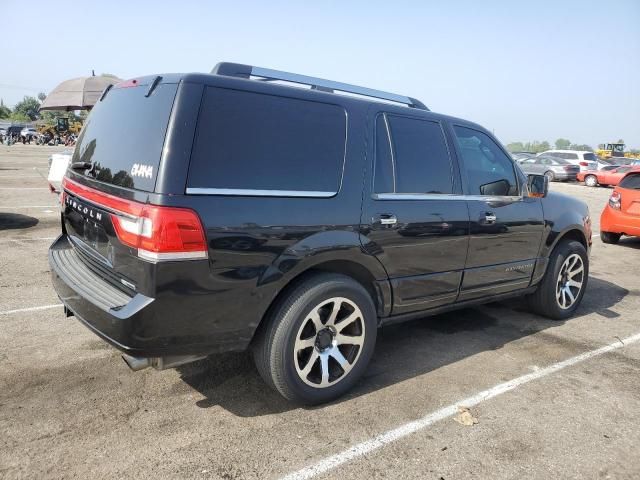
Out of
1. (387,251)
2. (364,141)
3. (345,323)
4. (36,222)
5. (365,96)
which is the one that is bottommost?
(36,222)

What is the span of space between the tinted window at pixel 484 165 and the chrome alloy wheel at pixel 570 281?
1.17m

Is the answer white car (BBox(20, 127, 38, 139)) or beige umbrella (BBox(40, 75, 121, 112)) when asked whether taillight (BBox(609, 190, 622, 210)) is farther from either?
white car (BBox(20, 127, 38, 139))

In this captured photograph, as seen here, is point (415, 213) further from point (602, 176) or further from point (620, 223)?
point (602, 176)

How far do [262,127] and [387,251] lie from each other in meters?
1.17

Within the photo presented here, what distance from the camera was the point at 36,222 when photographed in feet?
28.7

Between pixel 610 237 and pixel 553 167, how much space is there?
1963cm

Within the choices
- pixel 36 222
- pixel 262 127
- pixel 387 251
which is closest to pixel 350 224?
pixel 387 251

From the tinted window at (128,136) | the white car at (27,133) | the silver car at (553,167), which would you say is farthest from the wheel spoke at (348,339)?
the white car at (27,133)

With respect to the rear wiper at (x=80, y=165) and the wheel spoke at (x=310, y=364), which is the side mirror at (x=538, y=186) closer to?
the wheel spoke at (x=310, y=364)

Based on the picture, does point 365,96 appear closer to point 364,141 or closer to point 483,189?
point 364,141

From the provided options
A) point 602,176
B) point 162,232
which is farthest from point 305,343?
point 602,176

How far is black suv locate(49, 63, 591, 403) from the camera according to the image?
100 inches

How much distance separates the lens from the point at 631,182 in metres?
9.05

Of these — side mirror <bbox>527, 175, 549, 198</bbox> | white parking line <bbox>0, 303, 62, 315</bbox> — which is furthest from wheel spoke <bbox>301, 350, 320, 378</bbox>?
white parking line <bbox>0, 303, 62, 315</bbox>
